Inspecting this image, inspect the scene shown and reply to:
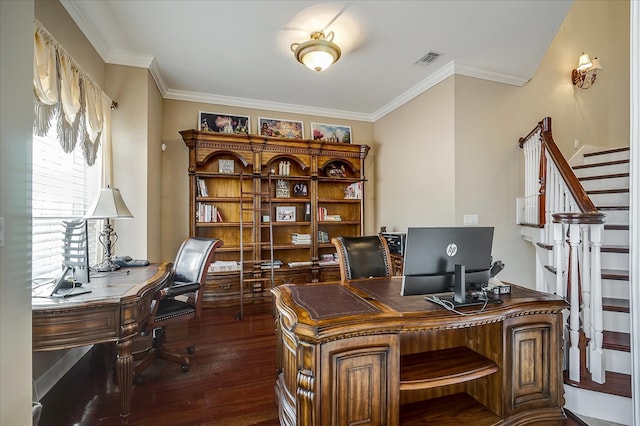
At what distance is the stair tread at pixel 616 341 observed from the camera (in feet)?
6.20

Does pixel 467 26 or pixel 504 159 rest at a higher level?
pixel 467 26

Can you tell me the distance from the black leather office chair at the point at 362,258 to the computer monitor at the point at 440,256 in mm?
930

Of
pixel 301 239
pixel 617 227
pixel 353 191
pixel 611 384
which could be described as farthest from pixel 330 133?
pixel 611 384

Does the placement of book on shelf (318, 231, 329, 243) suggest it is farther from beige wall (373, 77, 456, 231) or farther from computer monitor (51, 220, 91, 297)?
computer monitor (51, 220, 91, 297)

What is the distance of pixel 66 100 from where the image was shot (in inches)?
85.1

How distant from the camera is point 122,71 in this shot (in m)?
3.10

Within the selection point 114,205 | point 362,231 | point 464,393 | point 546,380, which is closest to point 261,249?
point 362,231

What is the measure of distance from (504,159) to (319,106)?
2.79 meters

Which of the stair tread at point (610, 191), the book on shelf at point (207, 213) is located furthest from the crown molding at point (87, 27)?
the stair tread at point (610, 191)

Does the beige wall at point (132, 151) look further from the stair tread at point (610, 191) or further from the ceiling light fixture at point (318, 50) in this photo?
the stair tread at point (610, 191)

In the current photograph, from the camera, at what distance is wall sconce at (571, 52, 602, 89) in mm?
3906

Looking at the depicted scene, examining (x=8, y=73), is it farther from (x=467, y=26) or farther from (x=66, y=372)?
(x=467, y=26)

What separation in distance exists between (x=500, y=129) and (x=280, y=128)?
3088mm

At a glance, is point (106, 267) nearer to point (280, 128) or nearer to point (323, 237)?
point (323, 237)
